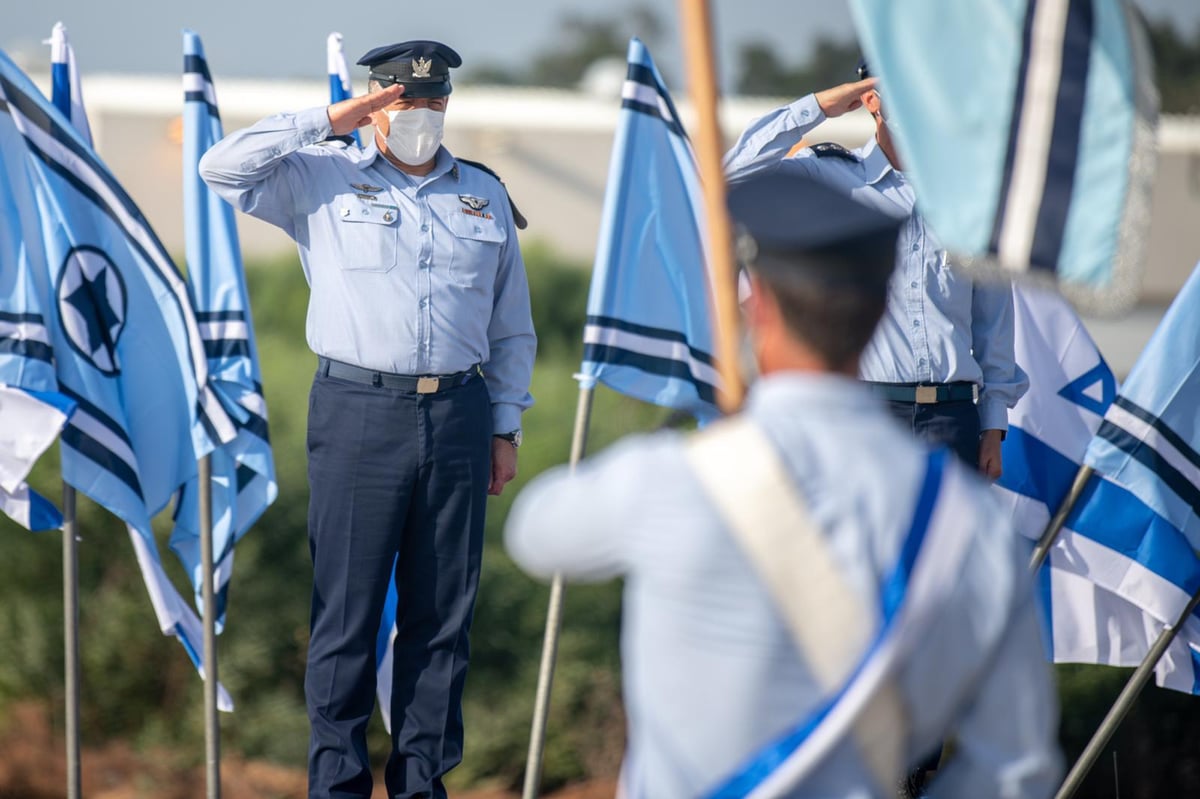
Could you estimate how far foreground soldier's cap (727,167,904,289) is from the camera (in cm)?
178

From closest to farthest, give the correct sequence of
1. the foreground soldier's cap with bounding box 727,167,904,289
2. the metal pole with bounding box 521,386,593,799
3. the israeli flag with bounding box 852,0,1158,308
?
the foreground soldier's cap with bounding box 727,167,904,289, the israeli flag with bounding box 852,0,1158,308, the metal pole with bounding box 521,386,593,799

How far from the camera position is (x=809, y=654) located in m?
1.69

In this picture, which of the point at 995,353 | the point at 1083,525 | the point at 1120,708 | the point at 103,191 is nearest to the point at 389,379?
the point at 103,191

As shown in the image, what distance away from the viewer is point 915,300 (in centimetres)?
406

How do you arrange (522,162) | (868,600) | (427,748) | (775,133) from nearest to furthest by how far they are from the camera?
(868,600) < (427,748) < (775,133) < (522,162)

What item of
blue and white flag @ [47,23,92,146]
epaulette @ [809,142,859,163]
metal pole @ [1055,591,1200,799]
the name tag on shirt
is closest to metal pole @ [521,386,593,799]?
the name tag on shirt

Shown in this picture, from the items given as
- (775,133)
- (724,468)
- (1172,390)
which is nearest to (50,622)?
(775,133)

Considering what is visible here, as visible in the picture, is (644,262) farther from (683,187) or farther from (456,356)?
(456,356)

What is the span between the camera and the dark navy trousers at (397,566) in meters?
3.91

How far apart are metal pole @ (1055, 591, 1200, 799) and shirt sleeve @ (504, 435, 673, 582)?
2.82 meters

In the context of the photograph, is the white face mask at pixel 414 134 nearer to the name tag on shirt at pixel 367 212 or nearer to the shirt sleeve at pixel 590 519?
the name tag on shirt at pixel 367 212

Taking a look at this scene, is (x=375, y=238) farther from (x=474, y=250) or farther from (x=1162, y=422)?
(x=1162, y=422)

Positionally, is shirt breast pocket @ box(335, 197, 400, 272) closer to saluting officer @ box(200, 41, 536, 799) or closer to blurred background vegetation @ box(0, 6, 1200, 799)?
saluting officer @ box(200, 41, 536, 799)

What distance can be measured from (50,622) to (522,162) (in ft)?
46.9
